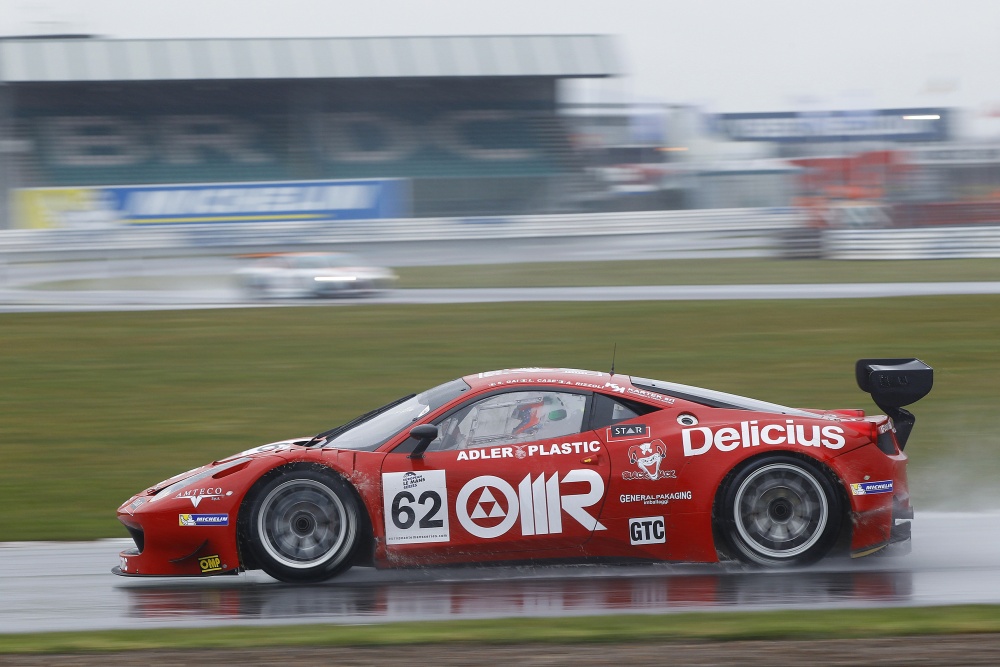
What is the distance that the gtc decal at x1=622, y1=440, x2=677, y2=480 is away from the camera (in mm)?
5727

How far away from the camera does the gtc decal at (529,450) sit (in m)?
5.76

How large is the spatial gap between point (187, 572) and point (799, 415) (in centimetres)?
329

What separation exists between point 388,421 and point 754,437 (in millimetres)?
1932

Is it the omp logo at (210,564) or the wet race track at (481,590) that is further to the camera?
the omp logo at (210,564)

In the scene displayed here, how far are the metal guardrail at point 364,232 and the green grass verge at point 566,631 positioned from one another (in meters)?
22.6

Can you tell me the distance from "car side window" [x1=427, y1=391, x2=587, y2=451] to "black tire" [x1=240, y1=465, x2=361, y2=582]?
22.4 inches

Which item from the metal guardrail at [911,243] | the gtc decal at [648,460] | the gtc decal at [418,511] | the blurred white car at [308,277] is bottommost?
the gtc decal at [418,511]

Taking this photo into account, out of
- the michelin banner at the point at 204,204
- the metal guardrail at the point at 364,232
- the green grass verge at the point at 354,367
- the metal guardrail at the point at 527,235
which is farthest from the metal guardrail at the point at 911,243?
the michelin banner at the point at 204,204

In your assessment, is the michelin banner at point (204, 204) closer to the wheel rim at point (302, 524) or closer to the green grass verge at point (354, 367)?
the green grass verge at point (354, 367)

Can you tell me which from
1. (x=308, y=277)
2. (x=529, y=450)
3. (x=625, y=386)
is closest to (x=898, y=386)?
(x=625, y=386)

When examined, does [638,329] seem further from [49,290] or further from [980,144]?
[980,144]

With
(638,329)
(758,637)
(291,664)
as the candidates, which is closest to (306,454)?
(291,664)

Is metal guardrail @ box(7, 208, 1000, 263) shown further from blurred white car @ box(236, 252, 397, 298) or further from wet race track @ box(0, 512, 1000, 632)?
wet race track @ box(0, 512, 1000, 632)

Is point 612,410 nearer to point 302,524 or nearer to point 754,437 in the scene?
point 754,437
